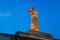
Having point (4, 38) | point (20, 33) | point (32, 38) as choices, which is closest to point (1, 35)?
point (4, 38)

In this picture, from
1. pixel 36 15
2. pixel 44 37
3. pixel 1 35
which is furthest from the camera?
pixel 36 15

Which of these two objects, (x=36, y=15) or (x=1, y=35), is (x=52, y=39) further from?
(x=1, y=35)

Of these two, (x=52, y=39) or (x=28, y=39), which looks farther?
(x=52, y=39)

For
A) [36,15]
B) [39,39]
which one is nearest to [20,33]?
[39,39]

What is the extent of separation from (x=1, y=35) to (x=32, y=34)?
581 cm

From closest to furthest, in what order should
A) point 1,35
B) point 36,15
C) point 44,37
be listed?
point 1,35 → point 44,37 → point 36,15

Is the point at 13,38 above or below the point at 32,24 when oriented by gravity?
A: below

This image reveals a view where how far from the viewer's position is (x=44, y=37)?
116ft

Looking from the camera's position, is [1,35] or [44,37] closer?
[1,35]

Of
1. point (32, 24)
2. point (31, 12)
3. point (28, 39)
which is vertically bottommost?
point (28, 39)

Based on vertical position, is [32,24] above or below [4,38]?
above

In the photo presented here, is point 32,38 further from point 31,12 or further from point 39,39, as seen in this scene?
point 31,12

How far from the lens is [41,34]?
117 ft

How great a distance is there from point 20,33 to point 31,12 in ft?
22.9
